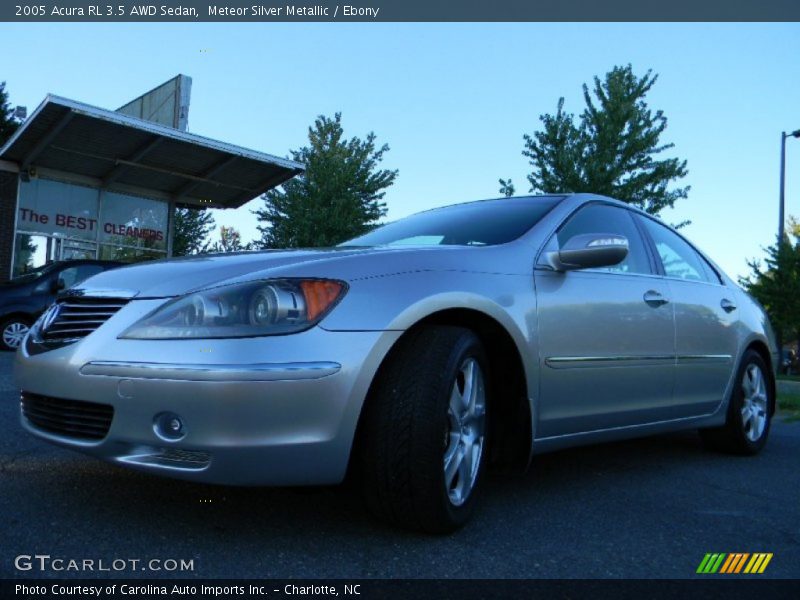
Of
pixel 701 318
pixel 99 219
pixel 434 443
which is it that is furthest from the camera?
pixel 99 219

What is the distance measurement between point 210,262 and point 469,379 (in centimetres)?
104

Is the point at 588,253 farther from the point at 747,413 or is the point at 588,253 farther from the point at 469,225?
the point at 747,413

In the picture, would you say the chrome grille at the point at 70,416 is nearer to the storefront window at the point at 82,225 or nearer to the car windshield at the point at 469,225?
the car windshield at the point at 469,225

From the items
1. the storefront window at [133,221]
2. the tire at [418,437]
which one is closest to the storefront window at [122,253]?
the storefront window at [133,221]

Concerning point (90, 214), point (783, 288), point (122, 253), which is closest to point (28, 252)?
point (90, 214)

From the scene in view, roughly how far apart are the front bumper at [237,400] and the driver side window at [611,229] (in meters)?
1.47

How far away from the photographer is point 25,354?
268 cm

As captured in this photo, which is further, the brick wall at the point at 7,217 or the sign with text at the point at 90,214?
the sign with text at the point at 90,214

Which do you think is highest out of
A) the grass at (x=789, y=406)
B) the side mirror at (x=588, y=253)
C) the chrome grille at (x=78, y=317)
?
the side mirror at (x=588, y=253)

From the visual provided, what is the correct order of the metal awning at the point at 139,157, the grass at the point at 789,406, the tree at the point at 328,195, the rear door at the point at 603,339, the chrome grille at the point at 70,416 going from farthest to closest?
the tree at the point at 328,195, the metal awning at the point at 139,157, the grass at the point at 789,406, the rear door at the point at 603,339, the chrome grille at the point at 70,416

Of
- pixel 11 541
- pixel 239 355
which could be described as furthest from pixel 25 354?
pixel 239 355

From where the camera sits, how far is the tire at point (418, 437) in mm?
2303

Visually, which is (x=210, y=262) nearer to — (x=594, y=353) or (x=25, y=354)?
(x=25, y=354)

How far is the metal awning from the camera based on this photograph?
1270 centimetres
